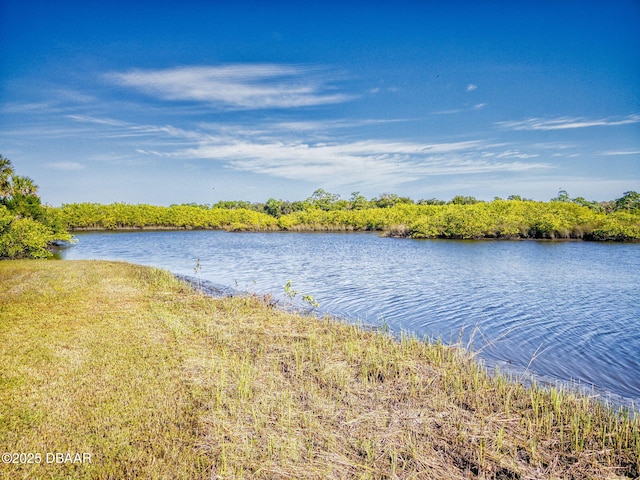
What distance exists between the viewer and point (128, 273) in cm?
1909

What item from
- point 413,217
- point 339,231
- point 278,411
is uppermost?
point 413,217

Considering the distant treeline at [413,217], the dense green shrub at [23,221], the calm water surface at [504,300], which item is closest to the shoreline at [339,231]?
the distant treeline at [413,217]

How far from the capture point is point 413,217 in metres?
70.1

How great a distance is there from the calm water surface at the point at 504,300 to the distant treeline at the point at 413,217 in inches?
706

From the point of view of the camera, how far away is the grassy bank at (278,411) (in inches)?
167

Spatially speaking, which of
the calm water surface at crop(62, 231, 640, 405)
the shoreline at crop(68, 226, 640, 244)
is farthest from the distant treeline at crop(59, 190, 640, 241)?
the calm water surface at crop(62, 231, 640, 405)

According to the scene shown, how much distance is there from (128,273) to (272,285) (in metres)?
7.52

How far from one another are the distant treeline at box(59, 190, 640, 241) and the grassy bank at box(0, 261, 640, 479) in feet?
137

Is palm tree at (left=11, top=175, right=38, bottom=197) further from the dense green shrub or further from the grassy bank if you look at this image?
the grassy bank

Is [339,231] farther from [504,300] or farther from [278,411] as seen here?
[278,411]

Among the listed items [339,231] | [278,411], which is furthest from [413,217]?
[278,411]

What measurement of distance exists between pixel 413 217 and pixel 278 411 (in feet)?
221

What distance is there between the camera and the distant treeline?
4325cm

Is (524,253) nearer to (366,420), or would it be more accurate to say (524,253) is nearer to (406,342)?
(406,342)
